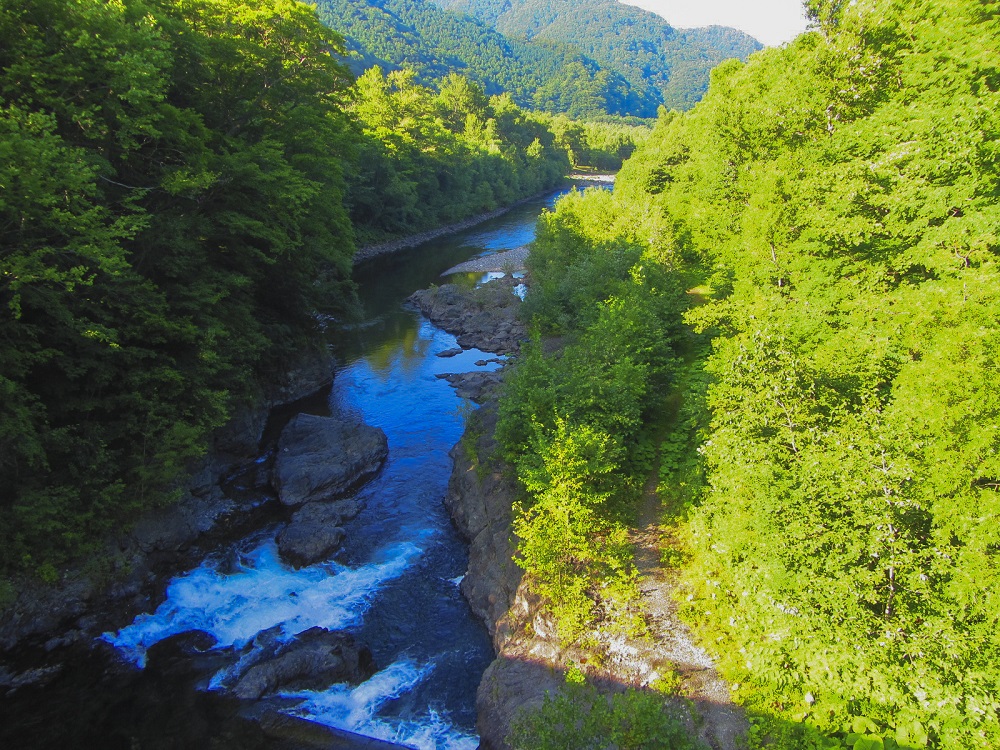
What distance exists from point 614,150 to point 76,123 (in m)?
146

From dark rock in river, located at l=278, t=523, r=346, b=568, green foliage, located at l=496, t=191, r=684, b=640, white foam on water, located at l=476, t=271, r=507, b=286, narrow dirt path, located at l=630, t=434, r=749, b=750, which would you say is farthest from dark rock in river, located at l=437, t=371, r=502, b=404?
white foam on water, located at l=476, t=271, r=507, b=286

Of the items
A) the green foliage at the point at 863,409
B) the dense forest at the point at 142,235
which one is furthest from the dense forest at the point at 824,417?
the dense forest at the point at 142,235

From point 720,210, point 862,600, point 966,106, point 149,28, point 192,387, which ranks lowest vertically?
point 862,600

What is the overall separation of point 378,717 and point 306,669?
195cm

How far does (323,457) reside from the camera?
2002 centimetres

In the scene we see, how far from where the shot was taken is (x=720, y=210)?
21.8 meters

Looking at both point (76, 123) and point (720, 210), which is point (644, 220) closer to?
point (720, 210)

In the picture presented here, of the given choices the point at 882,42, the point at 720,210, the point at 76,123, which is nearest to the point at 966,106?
the point at 882,42

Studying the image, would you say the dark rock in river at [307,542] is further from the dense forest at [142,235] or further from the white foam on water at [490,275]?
the white foam on water at [490,275]

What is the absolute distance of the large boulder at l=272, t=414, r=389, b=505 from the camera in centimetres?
1886

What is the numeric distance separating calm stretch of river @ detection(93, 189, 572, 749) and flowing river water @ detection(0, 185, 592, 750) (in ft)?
0.11

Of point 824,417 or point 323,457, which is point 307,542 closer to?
point 323,457

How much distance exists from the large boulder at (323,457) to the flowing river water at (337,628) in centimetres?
67

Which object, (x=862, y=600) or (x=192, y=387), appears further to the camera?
(x=192, y=387)
